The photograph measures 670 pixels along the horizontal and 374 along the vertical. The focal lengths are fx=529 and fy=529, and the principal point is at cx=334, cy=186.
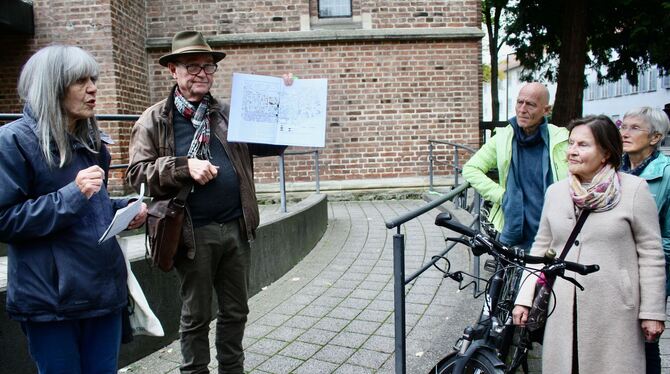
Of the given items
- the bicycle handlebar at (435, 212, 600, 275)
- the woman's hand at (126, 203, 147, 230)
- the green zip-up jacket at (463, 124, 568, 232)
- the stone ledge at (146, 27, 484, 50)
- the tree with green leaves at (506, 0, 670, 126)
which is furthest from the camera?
the tree with green leaves at (506, 0, 670, 126)

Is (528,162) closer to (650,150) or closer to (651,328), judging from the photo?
(650,150)

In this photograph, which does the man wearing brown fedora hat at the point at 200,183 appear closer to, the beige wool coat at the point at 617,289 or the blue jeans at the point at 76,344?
the blue jeans at the point at 76,344

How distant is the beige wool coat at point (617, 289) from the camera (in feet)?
7.20

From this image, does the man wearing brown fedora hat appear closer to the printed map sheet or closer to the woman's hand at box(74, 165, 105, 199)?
the printed map sheet

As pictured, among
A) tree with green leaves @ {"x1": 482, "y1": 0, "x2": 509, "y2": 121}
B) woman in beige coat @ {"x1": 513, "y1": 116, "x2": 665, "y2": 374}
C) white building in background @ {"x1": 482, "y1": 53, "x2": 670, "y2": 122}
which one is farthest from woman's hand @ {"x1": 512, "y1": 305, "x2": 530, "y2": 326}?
white building in background @ {"x1": 482, "y1": 53, "x2": 670, "y2": 122}

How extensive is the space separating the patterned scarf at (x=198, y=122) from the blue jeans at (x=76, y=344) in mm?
896

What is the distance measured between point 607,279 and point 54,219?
219 cm

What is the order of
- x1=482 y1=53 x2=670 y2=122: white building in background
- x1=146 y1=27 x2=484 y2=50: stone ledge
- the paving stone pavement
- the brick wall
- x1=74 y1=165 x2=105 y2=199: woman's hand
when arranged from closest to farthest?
x1=74 y1=165 x2=105 y2=199: woman's hand → the paving stone pavement → the brick wall → x1=146 y1=27 x2=484 y2=50: stone ledge → x1=482 y1=53 x2=670 y2=122: white building in background

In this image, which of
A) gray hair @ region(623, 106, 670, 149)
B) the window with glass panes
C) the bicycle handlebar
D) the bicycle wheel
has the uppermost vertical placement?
the window with glass panes

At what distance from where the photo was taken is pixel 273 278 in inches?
203

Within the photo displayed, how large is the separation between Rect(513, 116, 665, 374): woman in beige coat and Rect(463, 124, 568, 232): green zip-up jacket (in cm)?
79

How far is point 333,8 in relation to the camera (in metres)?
9.50

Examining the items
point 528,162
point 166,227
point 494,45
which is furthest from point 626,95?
point 166,227

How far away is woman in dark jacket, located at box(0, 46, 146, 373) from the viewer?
6.27ft
